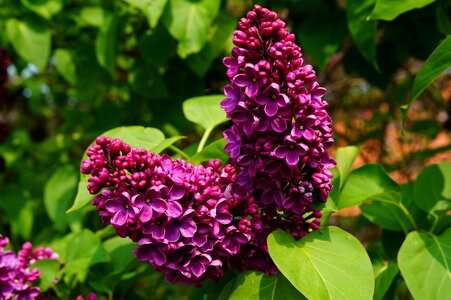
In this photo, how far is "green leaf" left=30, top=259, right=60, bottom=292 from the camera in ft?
5.04

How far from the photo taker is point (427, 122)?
310 cm

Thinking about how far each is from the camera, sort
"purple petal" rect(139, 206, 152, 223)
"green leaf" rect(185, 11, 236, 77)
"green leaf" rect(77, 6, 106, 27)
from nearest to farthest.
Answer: "purple petal" rect(139, 206, 152, 223)
"green leaf" rect(185, 11, 236, 77)
"green leaf" rect(77, 6, 106, 27)

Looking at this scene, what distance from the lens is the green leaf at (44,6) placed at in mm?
2266

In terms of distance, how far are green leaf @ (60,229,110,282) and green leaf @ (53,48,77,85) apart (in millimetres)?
917

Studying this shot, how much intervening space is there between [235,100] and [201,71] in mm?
928

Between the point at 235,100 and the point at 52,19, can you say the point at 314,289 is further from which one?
the point at 52,19

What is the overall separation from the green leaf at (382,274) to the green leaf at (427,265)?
111mm

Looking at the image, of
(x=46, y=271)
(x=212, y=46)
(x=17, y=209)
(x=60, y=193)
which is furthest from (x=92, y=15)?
(x=46, y=271)

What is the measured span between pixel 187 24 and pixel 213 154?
1.98 feet

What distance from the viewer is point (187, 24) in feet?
6.27

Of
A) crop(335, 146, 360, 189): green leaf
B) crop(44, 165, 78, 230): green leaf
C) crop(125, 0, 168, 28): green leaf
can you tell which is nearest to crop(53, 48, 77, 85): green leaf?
crop(44, 165, 78, 230): green leaf

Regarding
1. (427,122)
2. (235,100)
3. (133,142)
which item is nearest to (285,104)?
(235,100)

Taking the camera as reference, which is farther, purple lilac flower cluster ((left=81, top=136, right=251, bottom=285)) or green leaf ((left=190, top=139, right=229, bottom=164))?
green leaf ((left=190, top=139, right=229, bottom=164))

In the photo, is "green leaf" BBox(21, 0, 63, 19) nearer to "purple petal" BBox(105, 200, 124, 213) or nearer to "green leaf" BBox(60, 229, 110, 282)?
"green leaf" BBox(60, 229, 110, 282)
